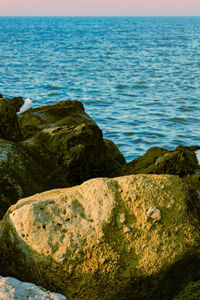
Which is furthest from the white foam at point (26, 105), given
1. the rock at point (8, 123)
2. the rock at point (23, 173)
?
the rock at point (23, 173)

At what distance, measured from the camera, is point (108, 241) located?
304 cm

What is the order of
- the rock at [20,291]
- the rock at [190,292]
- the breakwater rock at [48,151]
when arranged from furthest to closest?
the breakwater rock at [48,151] < the rock at [190,292] < the rock at [20,291]

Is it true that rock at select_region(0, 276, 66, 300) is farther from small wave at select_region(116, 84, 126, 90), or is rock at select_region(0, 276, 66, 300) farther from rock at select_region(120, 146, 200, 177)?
small wave at select_region(116, 84, 126, 90)

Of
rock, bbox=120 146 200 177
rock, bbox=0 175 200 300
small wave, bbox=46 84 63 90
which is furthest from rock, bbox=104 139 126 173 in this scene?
small wave, bbox=46 84 63 90

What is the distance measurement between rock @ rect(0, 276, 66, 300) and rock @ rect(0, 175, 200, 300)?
0.30 meters

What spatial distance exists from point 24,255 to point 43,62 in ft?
85.1

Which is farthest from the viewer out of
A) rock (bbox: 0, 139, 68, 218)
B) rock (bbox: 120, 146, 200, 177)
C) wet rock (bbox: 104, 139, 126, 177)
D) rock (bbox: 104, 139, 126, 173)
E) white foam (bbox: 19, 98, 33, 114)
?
white foam (bbox: 19, 98, 33, 114)

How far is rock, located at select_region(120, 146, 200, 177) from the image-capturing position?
18.3ft

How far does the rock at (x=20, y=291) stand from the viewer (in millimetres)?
2582

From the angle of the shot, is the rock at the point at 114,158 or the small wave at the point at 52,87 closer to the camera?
the rock at the point at 114,158

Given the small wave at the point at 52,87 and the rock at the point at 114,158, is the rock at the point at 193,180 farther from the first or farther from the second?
the small wave at the point at 52,87

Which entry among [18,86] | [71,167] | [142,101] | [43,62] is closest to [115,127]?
[142,101]

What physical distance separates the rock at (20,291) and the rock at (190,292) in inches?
39.0

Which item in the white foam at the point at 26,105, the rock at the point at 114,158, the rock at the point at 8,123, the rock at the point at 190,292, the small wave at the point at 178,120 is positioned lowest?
the small wave at the point at 178,120
